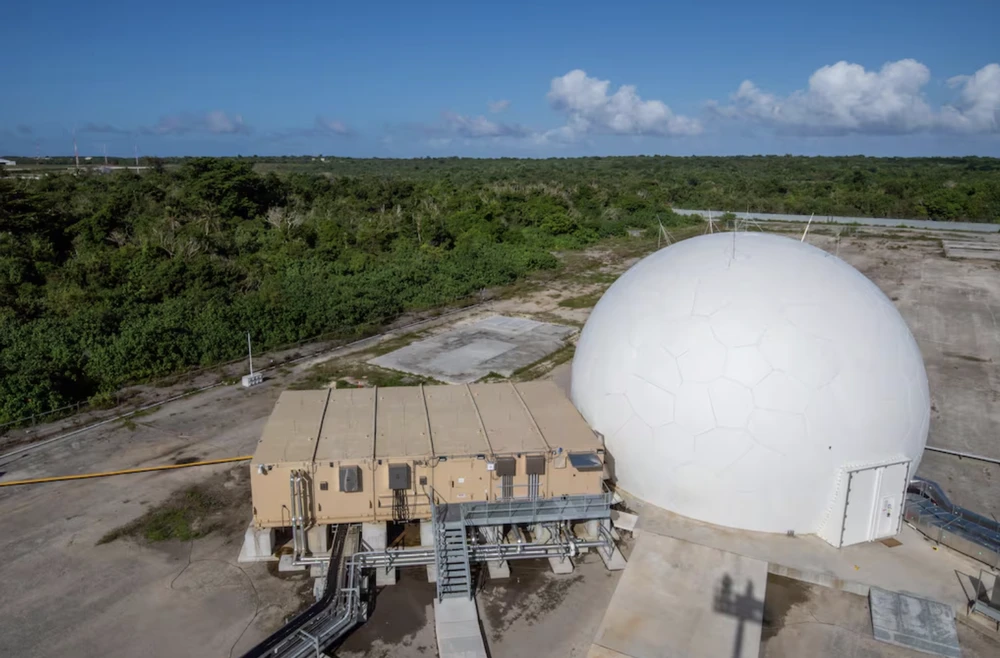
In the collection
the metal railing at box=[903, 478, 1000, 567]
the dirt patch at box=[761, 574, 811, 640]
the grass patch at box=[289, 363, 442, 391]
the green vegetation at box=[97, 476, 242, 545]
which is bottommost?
the green vegetation at box=[97, 476, 242, 545]

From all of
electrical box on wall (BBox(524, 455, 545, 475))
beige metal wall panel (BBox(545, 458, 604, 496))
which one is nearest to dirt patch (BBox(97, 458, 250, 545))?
electrical box on wall (BBox(524, 455, 545, 475))

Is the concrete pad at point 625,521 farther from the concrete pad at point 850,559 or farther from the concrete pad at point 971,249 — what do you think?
the concrete pad at point 971,249

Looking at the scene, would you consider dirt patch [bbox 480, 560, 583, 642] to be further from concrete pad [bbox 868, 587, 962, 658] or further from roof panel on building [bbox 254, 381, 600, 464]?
concrete pad [bbox 868, 587, 962, 658]

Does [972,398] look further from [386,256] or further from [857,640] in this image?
[386,256]

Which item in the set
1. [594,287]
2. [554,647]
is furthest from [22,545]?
[594,287]

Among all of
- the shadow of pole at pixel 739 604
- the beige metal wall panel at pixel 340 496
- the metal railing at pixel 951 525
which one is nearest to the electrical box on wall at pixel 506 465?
the beige metal wall panel at pixel 340 496

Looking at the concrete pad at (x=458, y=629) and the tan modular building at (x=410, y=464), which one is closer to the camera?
the concrete pad at (x=458, y=629)

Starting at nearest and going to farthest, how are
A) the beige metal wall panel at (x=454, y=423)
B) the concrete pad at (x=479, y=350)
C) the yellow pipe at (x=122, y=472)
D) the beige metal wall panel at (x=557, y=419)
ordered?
the beige metal wall panel at (x=454, y=423)
the beige metal wall panel at (x=557, y=419)
the yellow pipe at (x=122, y=472)
the concrete pad at (x=479, y=350)
